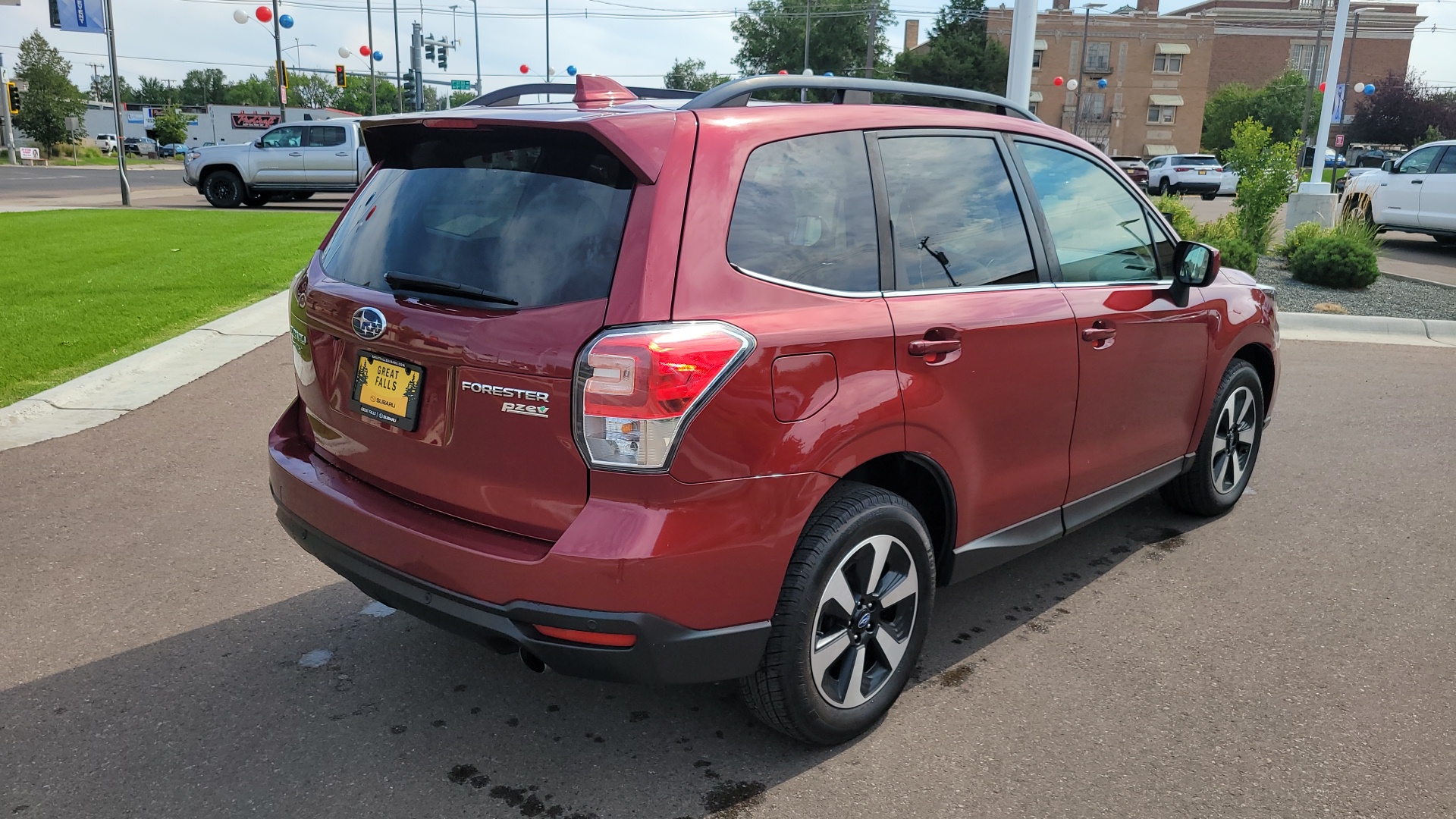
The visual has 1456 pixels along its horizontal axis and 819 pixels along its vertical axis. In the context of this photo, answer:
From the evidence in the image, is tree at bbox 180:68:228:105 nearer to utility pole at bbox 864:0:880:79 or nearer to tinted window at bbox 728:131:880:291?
utility pole at bbox 864:0:880:79

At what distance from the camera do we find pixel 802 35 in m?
89.4

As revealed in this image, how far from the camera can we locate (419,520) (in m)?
2.78

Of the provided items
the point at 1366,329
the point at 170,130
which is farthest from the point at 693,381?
the point at 170,130

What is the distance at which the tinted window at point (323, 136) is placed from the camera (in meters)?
22.4

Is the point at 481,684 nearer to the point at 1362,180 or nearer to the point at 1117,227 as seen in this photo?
the point at 1117,227

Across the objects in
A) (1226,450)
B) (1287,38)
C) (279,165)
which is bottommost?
(1226,450)

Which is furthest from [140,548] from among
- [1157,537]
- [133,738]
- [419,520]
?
[1157,537]

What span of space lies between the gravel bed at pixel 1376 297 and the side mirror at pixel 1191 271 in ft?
23.8

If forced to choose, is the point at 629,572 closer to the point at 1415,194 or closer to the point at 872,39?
the point at 1415,194

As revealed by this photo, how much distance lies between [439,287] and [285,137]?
22.2m

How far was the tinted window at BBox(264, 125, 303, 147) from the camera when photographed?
22.4 metres

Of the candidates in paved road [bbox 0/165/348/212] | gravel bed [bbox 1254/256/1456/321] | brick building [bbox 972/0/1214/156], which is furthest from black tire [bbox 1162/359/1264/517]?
brick building [bbox 972/0/1214/156]

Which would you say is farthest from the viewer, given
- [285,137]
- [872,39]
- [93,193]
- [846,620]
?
[872,39]

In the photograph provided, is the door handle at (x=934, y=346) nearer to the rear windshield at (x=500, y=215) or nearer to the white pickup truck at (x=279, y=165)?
the rear windshield at (x=500, y=215)
